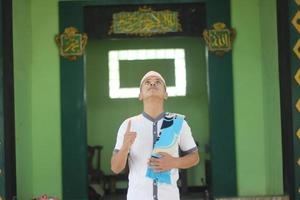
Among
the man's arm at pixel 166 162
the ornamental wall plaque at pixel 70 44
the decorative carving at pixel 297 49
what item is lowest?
the man's arm at pixel 166 162

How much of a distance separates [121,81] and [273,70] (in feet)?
11.9

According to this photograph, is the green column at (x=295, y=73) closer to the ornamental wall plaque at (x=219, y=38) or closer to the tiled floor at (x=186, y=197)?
the ornamental wall plaque at (x=219, y=38)

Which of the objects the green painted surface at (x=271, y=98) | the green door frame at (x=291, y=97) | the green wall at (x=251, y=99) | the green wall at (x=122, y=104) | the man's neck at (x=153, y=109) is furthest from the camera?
the green wall at (x=122, y=104)

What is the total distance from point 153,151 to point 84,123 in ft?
10.8

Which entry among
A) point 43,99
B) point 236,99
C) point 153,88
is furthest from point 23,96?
point 153,88

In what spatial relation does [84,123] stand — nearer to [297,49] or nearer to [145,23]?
[145,23]

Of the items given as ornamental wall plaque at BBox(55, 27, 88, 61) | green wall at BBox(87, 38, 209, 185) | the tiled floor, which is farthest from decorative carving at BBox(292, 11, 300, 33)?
green wall at BBox(87, 38, 209, 185)

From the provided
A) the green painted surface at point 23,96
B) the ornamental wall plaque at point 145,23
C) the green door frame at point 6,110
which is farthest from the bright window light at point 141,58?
the green door frame at point 6,110

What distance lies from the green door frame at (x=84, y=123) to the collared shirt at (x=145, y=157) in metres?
3.14

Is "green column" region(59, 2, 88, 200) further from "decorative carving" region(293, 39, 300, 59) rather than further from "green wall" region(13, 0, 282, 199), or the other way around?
"decorative carving" region(293, 39, 300, 59)

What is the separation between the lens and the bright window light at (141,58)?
759 centimetres

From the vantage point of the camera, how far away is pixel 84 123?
550 cm

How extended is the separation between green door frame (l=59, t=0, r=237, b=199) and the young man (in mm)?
3134

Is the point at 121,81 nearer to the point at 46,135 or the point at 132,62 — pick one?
the point at 132,62
